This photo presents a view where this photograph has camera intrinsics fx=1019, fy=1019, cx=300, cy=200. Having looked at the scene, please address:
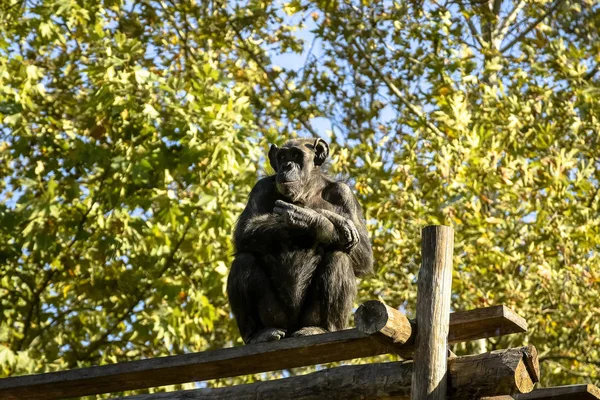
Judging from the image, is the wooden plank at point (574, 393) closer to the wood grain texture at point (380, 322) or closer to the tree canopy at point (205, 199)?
the wood grain texture at point (380, 322)

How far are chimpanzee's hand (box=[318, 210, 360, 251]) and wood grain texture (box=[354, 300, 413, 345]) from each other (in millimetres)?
1610

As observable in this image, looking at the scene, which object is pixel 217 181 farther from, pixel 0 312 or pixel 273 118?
pixel 273 118

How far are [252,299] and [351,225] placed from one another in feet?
2.97

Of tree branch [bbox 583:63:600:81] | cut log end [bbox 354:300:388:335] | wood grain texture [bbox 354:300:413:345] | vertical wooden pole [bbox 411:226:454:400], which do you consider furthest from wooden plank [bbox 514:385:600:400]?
tree branch [bbox 583:63:600:81]

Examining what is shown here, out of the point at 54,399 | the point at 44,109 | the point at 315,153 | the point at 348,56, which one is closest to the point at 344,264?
the point at 315,153

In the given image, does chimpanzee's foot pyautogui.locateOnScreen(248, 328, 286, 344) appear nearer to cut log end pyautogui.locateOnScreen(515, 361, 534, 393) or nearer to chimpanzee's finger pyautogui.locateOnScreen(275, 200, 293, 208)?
chimpanzee's finger pyautogui.locateOnScreen(275, 200, 293, 208)

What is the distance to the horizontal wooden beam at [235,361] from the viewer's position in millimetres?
5684

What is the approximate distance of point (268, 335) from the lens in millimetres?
7062

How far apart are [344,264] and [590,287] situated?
20.1 ft

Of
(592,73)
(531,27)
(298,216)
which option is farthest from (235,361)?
(531,27)

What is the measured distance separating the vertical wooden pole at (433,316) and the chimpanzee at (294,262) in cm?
135

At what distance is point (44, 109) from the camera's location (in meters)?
13.6

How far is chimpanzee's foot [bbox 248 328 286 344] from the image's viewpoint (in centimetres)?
702

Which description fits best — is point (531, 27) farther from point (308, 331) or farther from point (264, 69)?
point (308, 331)
